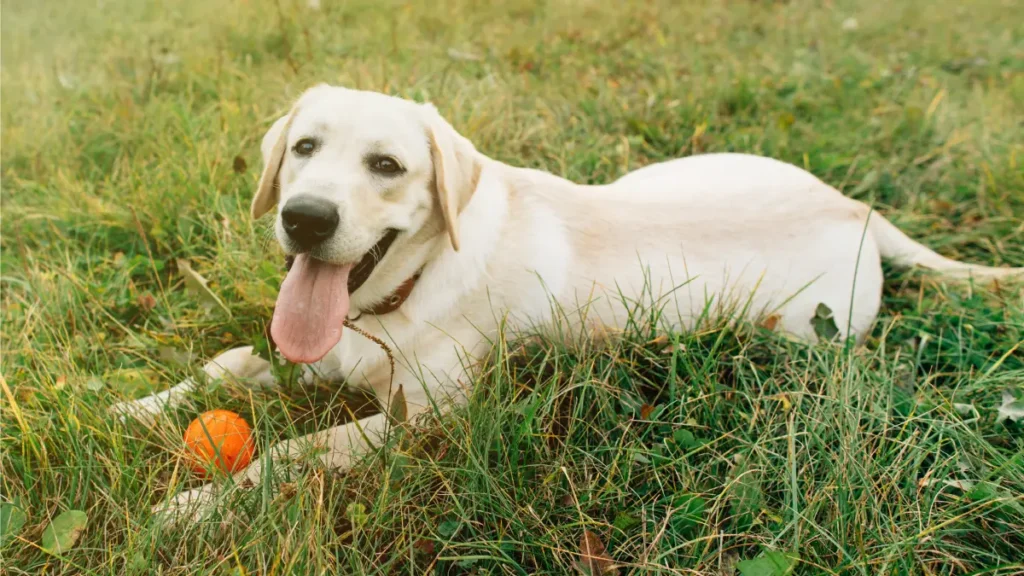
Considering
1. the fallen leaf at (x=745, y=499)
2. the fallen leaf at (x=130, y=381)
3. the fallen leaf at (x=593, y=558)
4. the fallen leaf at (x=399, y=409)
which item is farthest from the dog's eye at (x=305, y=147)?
the fallen leaf at (x=745, y=499)

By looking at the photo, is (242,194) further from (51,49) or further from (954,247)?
(954,247)

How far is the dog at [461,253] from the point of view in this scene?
2.16 m

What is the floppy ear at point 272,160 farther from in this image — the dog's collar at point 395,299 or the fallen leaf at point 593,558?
the fallen leaf at point 593,558

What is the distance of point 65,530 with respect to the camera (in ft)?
5.93

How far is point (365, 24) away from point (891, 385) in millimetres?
4393

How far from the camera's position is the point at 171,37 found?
15.5 feet

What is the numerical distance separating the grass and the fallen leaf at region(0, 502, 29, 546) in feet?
0.07

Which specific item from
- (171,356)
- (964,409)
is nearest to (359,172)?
(171,356)

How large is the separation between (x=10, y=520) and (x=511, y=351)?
149 cm

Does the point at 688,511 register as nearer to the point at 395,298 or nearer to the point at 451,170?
the point at 395,298

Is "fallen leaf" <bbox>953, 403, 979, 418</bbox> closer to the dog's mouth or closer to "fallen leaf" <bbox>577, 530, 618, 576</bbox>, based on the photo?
"fallen leaf" <bbox>577, 530, 618, 576</bbox>

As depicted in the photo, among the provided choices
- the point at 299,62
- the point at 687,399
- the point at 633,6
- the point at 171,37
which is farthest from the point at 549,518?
the point at 633,6

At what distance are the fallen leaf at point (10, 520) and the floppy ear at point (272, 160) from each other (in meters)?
1.13

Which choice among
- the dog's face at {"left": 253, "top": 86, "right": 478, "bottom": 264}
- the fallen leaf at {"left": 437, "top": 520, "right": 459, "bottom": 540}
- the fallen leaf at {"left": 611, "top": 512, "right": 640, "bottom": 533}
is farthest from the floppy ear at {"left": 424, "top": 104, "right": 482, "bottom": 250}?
the fallen leaf at {"left": 611, "top": 512, "right": 640, "bottom": 533}
